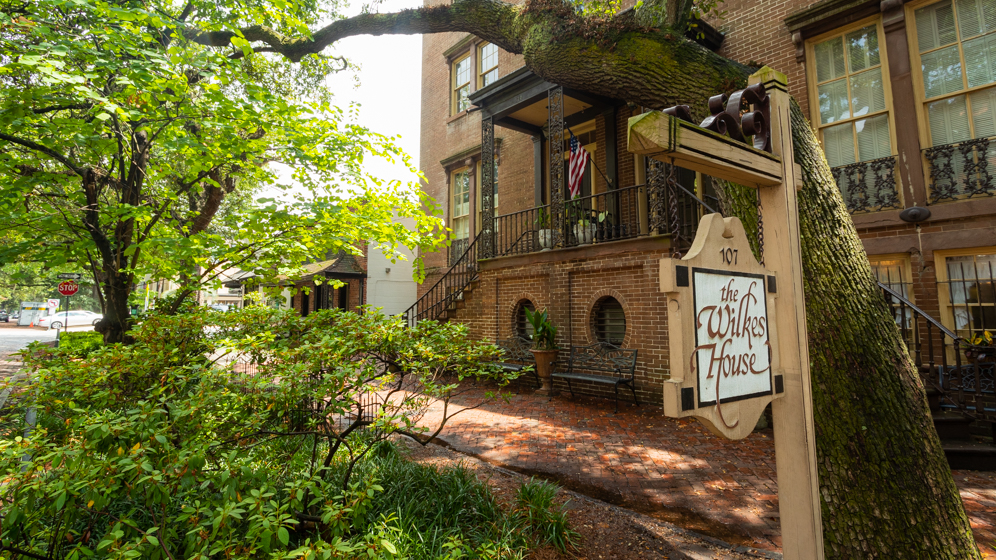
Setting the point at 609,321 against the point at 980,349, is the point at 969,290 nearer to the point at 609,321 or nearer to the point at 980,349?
the point at 980,349

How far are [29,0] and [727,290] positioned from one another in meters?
7.10

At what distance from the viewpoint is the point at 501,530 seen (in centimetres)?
305

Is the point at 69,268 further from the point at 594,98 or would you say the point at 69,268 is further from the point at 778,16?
the point at 778,16

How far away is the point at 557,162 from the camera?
9141 mm

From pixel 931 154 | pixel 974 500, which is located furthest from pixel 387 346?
pixel 931 154

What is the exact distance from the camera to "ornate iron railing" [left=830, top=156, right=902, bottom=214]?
22.0 feet

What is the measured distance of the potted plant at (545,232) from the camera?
955 cm

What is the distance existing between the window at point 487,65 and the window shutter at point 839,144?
29.6 ft

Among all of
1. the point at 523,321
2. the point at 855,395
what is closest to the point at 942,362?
the point at 855,395

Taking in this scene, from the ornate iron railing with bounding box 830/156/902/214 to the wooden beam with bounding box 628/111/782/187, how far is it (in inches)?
248

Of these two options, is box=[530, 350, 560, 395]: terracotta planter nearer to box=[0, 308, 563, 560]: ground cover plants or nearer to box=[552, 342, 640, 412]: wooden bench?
box=[552, 342, 640, 412]: wooden bench

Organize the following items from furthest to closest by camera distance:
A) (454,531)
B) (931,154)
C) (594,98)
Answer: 1. (594,98)
2. (931,154)
3. (454,531)

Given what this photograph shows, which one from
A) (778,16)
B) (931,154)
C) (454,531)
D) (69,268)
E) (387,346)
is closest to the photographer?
(454,531)

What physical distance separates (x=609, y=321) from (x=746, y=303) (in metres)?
7.00
